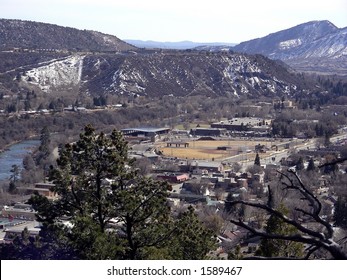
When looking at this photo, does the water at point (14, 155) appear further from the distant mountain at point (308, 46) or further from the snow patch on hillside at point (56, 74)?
the distant mountain at point (308, 46)

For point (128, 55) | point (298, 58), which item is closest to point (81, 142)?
point (128, 55)

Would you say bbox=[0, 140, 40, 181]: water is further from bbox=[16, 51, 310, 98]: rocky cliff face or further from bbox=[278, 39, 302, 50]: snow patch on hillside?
bbox=[278, 39, 302, 50]: snow patch on hillside

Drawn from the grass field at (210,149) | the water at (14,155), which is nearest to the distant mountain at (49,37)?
the water at (14,155)

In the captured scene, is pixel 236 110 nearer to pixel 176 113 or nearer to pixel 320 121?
pixel 176 113

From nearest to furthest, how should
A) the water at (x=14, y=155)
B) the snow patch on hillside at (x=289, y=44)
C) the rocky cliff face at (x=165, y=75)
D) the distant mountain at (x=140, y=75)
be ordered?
the water at (x=14, y=155) < the distant mountain at (x=140, y=75) < the rocky cliff face at (x=165, y=75) < the snow patch on hillside at (x=289, y=44)

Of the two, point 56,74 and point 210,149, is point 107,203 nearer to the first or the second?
point 210,149
